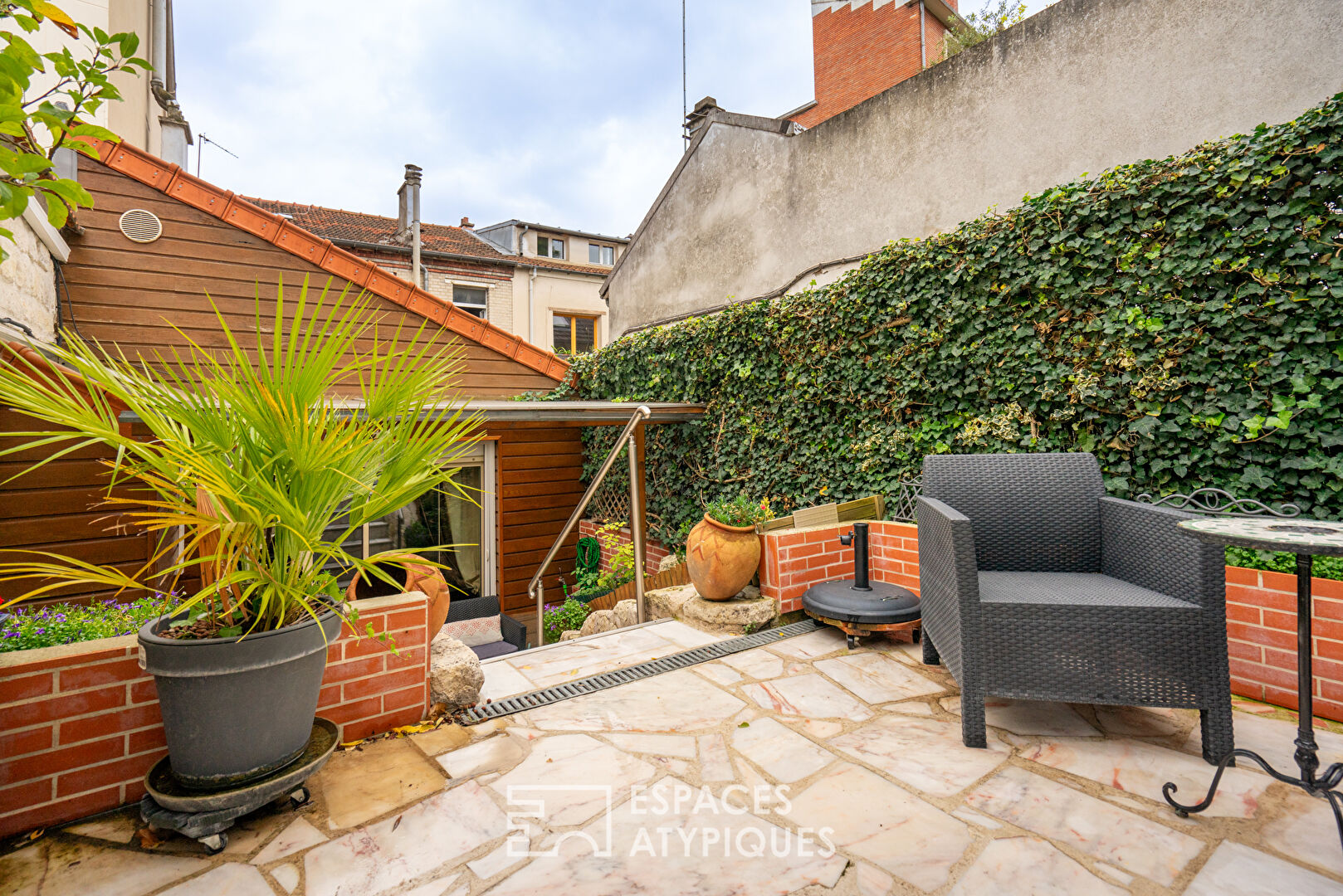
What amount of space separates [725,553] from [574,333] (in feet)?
37.5

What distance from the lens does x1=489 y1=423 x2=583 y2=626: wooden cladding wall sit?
6367 millimetres

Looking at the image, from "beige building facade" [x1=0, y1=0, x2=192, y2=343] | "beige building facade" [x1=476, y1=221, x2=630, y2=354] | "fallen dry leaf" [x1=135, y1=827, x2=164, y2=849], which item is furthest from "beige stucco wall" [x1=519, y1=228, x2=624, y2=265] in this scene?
"fallen dry leaf" [x1=135, y1=827, x2=164, y2=849]

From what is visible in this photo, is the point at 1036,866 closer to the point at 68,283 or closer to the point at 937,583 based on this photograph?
the point at 937,583

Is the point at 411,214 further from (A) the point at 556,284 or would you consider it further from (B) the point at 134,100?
(B) the point at 134,100

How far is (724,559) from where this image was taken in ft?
10.4

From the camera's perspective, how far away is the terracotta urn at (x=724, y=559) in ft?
10.4

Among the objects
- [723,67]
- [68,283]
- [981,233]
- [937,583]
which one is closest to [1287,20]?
[981,233]

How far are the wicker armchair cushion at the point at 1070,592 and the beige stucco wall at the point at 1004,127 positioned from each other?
3420 millimetres

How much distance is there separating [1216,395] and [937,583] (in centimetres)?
136

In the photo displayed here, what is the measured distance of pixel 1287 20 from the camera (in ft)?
11.3

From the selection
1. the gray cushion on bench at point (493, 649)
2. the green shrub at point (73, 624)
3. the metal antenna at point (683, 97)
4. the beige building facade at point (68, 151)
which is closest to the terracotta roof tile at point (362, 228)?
the beige building facade at point (68, 151)

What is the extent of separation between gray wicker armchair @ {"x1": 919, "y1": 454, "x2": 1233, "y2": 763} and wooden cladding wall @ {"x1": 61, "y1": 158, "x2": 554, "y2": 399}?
12.7ft

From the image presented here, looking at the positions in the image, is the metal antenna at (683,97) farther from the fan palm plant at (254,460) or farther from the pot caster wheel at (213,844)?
the pot caster wheel at (213,844)

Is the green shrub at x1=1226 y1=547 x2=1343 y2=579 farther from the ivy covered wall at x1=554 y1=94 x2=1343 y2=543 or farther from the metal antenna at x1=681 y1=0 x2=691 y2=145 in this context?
the metal antenna at x1=681 y1=0 x2=691 y2=145
